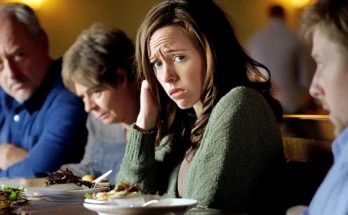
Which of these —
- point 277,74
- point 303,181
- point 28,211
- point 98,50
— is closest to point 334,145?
point 303,181

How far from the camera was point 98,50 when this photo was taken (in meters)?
3.19

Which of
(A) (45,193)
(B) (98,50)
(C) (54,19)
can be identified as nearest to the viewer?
(A) (45,193)

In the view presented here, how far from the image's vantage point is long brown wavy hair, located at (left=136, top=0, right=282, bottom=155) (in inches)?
87.0

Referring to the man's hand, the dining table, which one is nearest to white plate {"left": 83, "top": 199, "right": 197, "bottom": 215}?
the dining table

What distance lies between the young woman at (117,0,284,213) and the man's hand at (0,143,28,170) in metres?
1.38

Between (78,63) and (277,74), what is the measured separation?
4044mm

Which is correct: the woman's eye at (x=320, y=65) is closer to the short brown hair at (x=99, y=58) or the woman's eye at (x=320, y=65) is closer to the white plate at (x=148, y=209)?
the white plate at (x=148, y=209)

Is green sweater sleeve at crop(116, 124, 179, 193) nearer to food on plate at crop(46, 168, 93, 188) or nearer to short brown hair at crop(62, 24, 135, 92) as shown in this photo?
food on plate at crop(46, 168, 93, 188)

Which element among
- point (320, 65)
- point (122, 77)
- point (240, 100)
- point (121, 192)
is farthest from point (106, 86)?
point (320, 65)

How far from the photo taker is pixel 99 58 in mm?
3174

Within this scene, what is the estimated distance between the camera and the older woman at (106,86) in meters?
3.13

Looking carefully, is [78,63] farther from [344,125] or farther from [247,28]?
[247,28]

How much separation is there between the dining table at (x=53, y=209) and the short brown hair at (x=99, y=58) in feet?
3.29

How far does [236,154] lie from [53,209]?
53 cm
